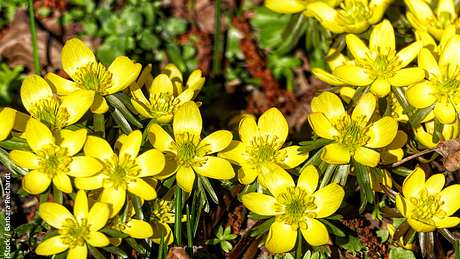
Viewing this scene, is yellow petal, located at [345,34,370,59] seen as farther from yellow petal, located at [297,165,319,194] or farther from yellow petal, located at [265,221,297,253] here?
yellow petal, located at [265,221,297,253]

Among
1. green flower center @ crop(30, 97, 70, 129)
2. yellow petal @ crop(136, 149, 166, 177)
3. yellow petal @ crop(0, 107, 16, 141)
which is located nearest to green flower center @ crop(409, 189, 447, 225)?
yellow petal @ crop(136, 149, 166, 177)

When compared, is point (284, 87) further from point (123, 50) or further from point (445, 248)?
point (445, 248)

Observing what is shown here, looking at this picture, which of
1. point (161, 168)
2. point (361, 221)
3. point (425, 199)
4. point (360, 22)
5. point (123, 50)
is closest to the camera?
point (161, 168)

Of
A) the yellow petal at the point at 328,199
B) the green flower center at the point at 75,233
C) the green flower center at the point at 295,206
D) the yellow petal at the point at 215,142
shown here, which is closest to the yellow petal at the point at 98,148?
the green flower center at the point at 75,233

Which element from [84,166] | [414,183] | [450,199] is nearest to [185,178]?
[84,166]

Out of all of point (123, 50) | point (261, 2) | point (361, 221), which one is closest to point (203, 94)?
point (123, 50)

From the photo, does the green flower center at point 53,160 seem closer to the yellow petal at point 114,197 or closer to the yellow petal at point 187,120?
the yellow petal at point 114,197
